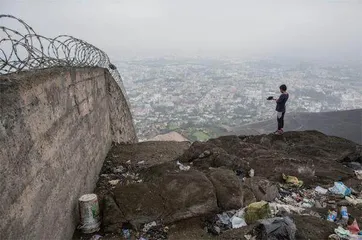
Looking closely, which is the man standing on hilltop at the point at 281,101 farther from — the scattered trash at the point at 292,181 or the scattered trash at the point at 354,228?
the scattered trash at the point at 354,228

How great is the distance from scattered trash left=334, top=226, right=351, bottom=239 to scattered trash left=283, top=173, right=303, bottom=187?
1.83 meters

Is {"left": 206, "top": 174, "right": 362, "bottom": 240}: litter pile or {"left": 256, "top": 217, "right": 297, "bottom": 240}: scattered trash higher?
{"left": 256, "top": 217, "right": 297, "bottom": 240}: scattered trash

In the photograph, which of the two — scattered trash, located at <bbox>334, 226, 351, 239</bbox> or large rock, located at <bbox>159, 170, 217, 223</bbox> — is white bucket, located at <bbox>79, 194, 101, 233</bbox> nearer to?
large rock, located at <bbox>159, 170, 217, 223</bbox>

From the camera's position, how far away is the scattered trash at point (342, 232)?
3.47 metres

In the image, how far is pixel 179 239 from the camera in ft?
12.5

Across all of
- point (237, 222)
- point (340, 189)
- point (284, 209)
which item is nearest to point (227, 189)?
point (237, 222)

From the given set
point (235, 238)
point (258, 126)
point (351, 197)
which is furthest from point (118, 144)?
point (258, 126)

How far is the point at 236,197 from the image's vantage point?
4375 mm

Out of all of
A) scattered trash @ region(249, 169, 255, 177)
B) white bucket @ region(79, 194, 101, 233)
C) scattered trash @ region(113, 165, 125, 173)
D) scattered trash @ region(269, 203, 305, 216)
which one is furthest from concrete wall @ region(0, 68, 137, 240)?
scattered trash @ region(249, 169, 255, 177)

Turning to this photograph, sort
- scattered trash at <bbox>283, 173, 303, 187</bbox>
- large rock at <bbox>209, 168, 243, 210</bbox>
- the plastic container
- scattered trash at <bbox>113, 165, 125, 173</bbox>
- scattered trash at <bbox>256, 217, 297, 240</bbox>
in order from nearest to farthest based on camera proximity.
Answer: scattered trash at <bbox>256, 217, 297, 240</bbox>
the plastic container
large rock at <bbox>209, 168, 243, 210</bbox>
scattered trash at <bbox>283, 173, 303, 187</bbox>
scattered trash at <bbox>113, 165, 125, 173</bbox>

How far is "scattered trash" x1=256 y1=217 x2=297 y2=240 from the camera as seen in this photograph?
325 cm

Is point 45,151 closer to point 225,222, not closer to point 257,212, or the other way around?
point 225,222

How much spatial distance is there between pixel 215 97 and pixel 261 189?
1473 inches

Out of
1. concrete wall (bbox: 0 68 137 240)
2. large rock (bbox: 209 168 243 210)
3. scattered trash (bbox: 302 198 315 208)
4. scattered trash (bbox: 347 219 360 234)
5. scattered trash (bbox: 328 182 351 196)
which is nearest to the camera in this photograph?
concrete wall (bbox: 0 68 137 240)
